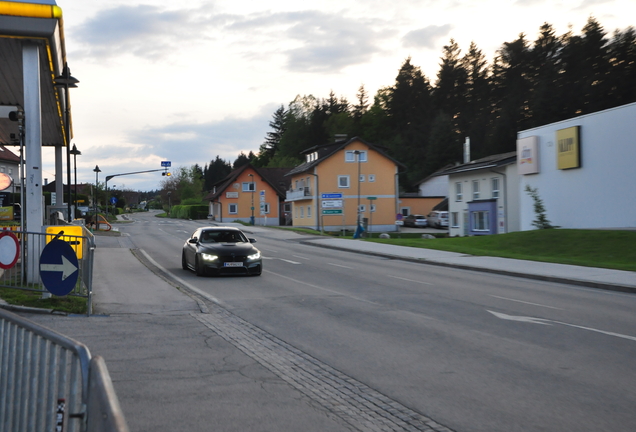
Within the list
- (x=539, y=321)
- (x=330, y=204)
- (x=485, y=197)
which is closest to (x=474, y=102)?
(x=485, y=197)

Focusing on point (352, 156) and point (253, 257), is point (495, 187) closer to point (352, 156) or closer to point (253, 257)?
point (352, 156)

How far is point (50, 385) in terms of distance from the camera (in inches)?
135

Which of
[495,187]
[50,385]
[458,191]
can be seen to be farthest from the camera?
[458,191]

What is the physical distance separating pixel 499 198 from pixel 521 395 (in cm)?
4087

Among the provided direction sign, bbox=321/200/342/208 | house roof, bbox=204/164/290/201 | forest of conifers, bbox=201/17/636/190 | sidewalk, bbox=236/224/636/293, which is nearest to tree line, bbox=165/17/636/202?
forest of conifers, bbox=201/17/636/190

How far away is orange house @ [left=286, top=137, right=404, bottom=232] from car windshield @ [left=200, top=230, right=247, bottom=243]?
4592 cm

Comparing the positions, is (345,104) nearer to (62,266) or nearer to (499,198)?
(499,198)

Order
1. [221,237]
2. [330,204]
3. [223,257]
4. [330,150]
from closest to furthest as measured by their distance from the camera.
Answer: [223,257]
[221,237]
[330,204]
[330,150]

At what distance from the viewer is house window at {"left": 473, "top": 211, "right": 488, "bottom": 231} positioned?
151ft

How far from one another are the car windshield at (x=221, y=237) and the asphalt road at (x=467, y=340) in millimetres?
1663

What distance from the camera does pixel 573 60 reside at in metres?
64.0

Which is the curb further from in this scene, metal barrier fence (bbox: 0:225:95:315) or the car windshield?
metal barrier fence (bbox: 0:225:95:315)

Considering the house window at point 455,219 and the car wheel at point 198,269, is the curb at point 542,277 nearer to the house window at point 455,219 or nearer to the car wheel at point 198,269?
the car wheel at point 198,269

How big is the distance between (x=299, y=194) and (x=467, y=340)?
61067mm
